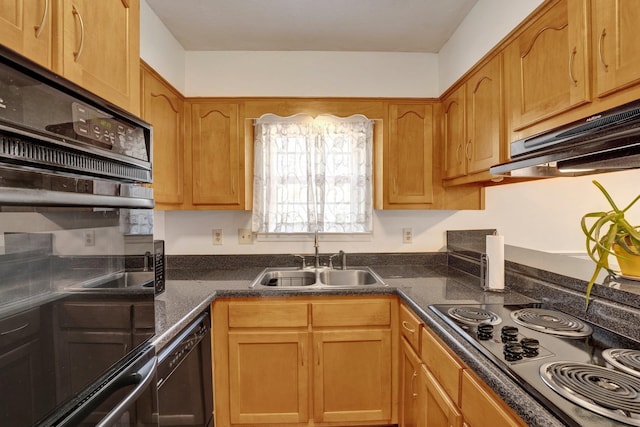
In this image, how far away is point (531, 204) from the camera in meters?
2.63

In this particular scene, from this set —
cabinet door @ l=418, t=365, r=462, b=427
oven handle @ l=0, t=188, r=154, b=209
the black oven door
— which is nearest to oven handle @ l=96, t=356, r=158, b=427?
the black oven door

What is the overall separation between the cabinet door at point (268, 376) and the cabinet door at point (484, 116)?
1.37m

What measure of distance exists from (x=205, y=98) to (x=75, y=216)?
1.78 m

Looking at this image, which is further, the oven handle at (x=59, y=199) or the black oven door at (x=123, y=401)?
the black oven door at (x=123, y=401)

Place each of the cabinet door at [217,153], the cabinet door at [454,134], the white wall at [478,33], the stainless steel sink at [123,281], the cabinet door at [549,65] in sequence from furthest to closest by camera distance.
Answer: the cabinet door at [217,153], the cabinet door at [454,134], the white wall at [478,33], the cabinet door at [549,65], the stainless steel sink at [123,281]

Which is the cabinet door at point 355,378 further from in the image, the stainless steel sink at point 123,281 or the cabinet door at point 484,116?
the stainless steel sink at point 123,281

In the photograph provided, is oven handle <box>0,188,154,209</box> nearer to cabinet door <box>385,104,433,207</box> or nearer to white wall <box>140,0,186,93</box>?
white wall <box>140,0,186,93</box>

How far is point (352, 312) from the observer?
195 centimetres

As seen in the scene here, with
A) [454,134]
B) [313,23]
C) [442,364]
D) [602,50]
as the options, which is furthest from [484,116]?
[442,364]

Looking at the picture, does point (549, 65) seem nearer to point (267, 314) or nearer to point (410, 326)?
point (410, 326)

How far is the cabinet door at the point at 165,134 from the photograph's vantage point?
1826 mm

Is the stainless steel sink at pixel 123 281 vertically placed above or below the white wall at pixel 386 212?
below

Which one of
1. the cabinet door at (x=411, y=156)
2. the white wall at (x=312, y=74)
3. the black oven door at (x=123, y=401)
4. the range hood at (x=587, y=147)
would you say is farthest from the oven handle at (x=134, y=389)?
the white wall at (x=312, y=74)

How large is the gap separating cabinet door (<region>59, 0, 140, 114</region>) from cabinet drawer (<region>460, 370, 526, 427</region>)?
1.40 m
